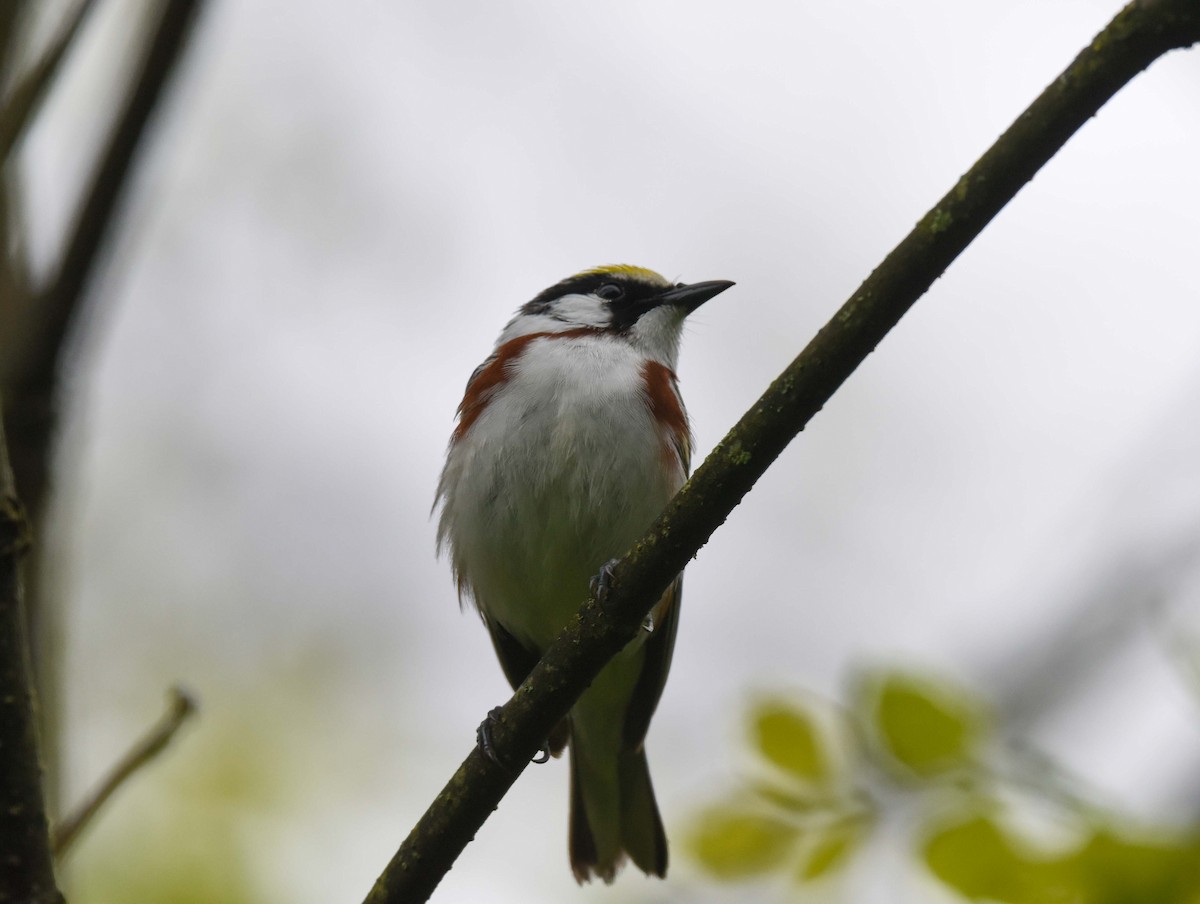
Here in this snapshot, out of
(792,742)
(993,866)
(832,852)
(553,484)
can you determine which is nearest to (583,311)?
(553,484)

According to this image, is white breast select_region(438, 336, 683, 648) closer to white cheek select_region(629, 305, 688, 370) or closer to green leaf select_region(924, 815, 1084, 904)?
white cheek select_region(629, 305, 688, 370)

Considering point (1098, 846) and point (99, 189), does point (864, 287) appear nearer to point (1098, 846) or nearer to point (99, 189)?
point (1098, 846)

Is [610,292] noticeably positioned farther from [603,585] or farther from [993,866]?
[993,866]

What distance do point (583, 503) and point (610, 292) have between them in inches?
66.0

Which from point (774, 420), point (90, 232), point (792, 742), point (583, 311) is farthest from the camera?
point (583, 311)

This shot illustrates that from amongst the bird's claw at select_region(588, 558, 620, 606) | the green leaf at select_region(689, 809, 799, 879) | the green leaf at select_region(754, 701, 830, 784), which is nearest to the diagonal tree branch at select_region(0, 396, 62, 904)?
the bird's claw at select_region(588, 558, 620, 606)

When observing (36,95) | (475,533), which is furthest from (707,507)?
(475,533)

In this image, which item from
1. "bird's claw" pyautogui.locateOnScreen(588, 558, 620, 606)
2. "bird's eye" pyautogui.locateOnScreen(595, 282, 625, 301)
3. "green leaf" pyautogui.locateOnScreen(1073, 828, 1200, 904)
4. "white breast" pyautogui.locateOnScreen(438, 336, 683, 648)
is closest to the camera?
"green leaf" pyautogui.locateOnScreen(1073, 828, 1200, 904)

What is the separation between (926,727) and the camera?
2.19 m

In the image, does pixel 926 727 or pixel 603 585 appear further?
pixel 603 585

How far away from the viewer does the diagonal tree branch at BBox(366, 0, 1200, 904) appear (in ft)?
7.54

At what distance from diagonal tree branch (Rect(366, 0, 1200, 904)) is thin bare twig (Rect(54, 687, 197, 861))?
571mm

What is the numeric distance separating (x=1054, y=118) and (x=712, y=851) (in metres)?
1.52

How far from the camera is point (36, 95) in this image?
288cm
